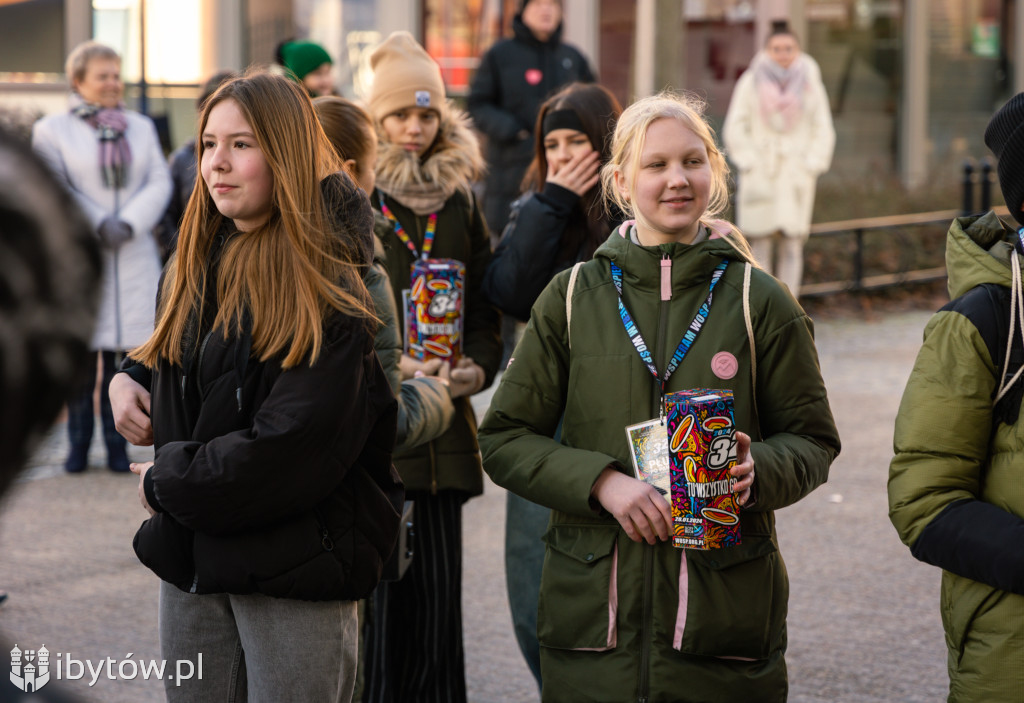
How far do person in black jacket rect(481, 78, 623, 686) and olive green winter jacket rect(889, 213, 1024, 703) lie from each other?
62.9 inches

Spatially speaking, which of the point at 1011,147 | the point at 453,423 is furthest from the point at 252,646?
the point at 1011,147

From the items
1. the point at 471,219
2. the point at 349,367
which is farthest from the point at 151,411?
the point at 471,219

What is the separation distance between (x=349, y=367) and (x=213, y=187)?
542mm

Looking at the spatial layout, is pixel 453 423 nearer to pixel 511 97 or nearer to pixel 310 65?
pixel 310 65

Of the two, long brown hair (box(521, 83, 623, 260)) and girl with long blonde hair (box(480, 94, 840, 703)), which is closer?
girl with long blonde hair (box(480, 94, 840, 703))

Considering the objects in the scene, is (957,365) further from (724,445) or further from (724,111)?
(724,111)

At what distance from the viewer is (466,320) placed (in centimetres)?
449

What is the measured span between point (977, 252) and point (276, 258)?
151 centimetres

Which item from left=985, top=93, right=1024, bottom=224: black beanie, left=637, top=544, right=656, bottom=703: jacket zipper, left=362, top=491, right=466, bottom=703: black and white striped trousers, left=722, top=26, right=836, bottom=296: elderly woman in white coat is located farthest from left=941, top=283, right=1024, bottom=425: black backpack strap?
left=722, top=26, right=836, bottom=296: elderly woman in white coat

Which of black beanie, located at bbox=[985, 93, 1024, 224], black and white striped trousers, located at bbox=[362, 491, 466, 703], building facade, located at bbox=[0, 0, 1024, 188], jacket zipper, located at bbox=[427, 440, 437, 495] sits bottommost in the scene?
black and white striped trousers, located at bbox=[362, 491, 466, 703]

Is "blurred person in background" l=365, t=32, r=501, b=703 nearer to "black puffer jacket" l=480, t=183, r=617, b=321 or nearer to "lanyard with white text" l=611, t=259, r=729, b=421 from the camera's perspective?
"black puffer jacket" l=480, t=183, r=617, b=321

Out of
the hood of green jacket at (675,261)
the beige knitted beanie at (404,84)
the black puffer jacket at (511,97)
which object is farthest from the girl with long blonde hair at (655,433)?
the black puffer jacket at (511,97)

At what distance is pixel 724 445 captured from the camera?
2.62 metres

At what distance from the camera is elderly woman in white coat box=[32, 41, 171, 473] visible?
759 cm
